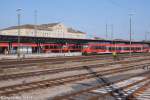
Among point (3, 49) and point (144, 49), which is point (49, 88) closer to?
point (3, 49)

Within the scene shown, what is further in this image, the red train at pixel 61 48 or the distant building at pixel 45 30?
the distant building at pixel 45 30

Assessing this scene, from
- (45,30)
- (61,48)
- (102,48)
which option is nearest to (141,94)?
(102,48)

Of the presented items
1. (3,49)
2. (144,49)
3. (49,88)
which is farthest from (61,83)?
(144,49)

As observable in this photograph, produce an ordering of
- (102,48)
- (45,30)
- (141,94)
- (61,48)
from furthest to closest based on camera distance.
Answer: (45,30) → (61,48) → (102,48) → (141,94)

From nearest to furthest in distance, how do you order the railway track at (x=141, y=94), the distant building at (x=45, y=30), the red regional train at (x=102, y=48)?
the railway track at (x=141, y=94), the red regional train at (x=102, y=48), the distant building at (x=45, y=30)

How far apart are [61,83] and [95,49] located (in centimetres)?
5217

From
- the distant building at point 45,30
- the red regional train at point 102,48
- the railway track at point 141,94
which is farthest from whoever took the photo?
the distant building at point 45,30

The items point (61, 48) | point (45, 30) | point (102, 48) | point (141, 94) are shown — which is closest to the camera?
point (141, 94)

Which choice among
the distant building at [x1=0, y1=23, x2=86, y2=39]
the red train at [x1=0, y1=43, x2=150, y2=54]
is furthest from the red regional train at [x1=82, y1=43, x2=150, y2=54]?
the distant building at [x1=0, y1=23, x2=86, y2=39]

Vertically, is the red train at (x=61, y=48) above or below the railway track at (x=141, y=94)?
above

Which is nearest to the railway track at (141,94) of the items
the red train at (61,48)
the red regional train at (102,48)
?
the red train at (61,48)

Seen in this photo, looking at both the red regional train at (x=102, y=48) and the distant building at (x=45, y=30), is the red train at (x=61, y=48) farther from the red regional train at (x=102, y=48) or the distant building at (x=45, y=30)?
the distant building at (x=45, y=30)

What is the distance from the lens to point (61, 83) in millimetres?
18344

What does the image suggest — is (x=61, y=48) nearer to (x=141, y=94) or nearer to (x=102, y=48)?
(x=102, y=48)
